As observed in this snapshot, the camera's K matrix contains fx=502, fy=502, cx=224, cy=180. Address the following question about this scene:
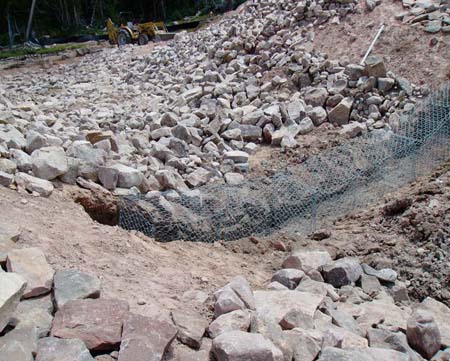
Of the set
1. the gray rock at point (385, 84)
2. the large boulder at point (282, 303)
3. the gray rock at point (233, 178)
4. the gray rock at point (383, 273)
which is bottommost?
the gray rock at point (383, 273)

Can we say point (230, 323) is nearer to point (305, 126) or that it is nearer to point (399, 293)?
point (399, 293)

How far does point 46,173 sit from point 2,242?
1.54m

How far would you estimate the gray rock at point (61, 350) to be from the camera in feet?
7.38

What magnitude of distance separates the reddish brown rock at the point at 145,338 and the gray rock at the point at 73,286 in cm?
37

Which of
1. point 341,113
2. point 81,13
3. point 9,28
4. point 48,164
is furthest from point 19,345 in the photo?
point 81,13

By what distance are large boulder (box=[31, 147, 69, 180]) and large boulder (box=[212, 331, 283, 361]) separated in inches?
109

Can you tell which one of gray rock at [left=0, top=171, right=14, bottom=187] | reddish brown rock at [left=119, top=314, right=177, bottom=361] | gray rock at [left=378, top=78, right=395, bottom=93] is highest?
gray rock at [left=0, top=171, right=14, bottom=187]

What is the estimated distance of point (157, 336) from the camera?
2451mm

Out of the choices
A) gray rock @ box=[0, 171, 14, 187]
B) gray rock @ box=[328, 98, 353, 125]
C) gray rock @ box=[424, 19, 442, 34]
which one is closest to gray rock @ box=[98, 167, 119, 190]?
gray rock @ box=[0, 171, 14, 187]

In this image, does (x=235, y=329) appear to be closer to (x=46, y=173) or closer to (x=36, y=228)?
(x=36, y=228)

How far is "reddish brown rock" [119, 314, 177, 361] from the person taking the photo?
2344mm

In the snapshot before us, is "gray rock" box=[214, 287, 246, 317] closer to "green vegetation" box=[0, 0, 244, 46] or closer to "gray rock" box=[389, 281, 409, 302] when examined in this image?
Result: "gray rock" box=[389, 281, 409, 302]

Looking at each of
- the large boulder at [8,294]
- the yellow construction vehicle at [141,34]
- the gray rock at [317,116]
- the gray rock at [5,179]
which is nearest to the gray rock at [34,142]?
the gray rock at [5,179]

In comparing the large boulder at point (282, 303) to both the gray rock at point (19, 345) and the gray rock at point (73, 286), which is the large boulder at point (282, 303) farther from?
the gray rock at point (19, 345)
